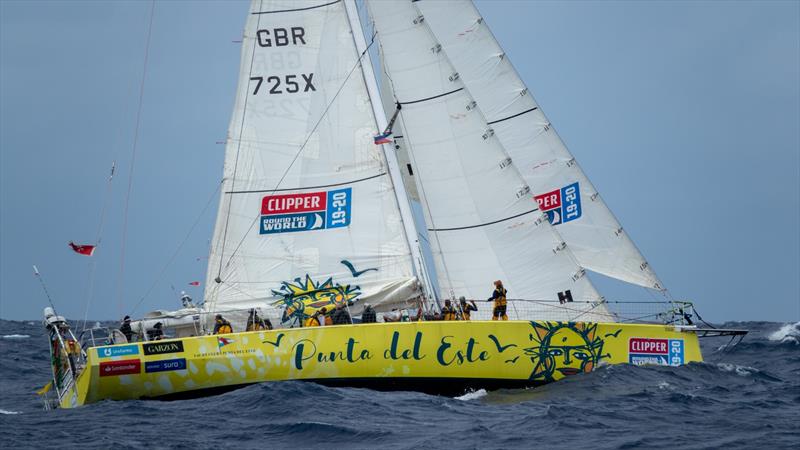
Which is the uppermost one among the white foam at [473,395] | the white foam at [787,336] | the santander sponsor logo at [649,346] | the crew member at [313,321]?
the white foam at [787,336]

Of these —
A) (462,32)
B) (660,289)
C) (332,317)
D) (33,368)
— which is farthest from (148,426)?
(33,368)

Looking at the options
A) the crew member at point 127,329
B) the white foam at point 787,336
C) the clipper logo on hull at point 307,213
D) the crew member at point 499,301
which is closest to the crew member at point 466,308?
the crew member at point 499,301

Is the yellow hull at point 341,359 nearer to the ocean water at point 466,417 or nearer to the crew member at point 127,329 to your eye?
the ocean water at point 466,417

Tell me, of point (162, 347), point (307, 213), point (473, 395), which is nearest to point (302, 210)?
point (307, 213)

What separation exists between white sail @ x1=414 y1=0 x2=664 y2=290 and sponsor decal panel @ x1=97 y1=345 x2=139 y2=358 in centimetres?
897

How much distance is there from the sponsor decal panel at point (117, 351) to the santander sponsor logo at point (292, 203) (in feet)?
13.2

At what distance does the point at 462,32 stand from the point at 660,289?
7001mm

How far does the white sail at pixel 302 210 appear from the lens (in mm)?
20016

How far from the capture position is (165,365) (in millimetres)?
17297

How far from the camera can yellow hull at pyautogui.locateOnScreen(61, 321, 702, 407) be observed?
17.3 meters

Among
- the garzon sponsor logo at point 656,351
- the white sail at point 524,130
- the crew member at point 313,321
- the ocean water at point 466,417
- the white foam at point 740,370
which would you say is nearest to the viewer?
the ocean water at point 466,417

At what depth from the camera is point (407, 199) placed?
803 inches

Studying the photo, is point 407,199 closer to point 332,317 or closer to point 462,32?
point 332,317

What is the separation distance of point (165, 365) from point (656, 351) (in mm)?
8545
